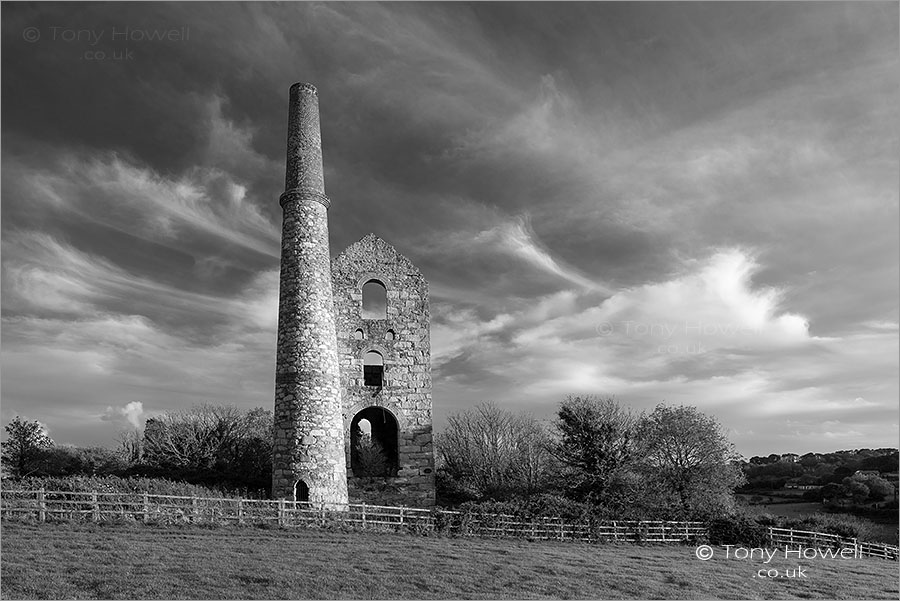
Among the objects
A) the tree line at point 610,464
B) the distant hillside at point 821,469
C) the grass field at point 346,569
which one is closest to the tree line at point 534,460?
the tree line at point 610,464

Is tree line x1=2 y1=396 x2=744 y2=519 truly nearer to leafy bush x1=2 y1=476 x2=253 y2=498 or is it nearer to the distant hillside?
leafy bush x1=2 y1=476 x2=253 y2=498

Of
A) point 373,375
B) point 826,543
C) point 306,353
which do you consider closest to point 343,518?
point 306,353

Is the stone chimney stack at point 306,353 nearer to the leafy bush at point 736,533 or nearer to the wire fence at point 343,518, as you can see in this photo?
the wire fence at point 343,518

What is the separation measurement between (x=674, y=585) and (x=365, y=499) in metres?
16.6

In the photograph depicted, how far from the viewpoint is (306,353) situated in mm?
26797

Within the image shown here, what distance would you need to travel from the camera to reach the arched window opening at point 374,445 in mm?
33094

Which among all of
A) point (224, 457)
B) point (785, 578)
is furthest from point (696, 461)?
point (224, 457)

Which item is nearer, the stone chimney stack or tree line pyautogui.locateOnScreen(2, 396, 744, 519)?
the stone chimney stack

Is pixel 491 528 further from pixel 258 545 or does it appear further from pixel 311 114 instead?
pixel 311 114

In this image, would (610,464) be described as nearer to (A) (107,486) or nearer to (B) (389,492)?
(B) (389,492)

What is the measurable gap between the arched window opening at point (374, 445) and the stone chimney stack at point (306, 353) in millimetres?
6091

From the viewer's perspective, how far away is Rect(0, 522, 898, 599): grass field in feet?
46.6

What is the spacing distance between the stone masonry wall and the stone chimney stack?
16.5 feet

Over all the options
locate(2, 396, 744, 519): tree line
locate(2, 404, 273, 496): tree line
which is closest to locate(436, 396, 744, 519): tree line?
locate(2, 396, 744, 519): tree line
